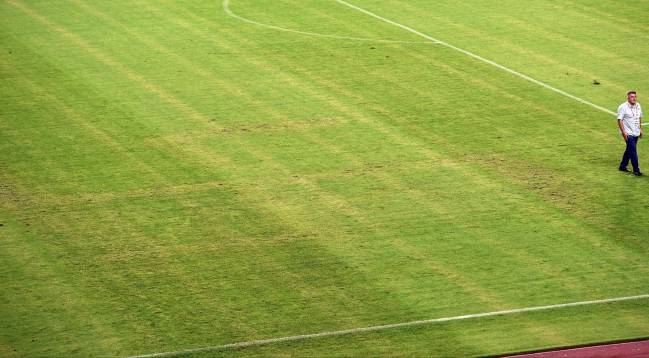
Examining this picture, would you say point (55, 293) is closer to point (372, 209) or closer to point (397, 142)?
point (372, 209)

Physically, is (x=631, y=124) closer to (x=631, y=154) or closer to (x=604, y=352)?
(x=631, y=154)

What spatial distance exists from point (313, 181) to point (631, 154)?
20.5 ft

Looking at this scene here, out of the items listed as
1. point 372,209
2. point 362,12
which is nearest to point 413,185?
point 372,209

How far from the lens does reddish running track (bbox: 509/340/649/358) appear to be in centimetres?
1609

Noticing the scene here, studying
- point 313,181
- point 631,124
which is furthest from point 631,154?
point 313,181

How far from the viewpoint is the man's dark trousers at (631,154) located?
22.6m

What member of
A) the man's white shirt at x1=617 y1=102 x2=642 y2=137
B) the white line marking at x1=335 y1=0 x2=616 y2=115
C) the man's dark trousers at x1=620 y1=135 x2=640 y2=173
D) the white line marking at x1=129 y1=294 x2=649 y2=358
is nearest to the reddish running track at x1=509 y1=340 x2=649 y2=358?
the white line marking at x1=129 y1=294 x2=649 y2=358

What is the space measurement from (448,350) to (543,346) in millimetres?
1350

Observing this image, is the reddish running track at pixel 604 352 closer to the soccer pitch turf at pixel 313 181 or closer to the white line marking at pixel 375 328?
the soccer pitch turf at pixel 313 181

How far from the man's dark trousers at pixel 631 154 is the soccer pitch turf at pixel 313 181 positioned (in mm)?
423

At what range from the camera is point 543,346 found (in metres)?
16.3

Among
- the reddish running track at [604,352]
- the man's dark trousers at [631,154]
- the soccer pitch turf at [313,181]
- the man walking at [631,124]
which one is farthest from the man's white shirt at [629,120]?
the reddish running track at [604,352]

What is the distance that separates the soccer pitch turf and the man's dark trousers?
1.39 feet

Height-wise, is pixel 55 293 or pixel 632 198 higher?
pixel 632 198
